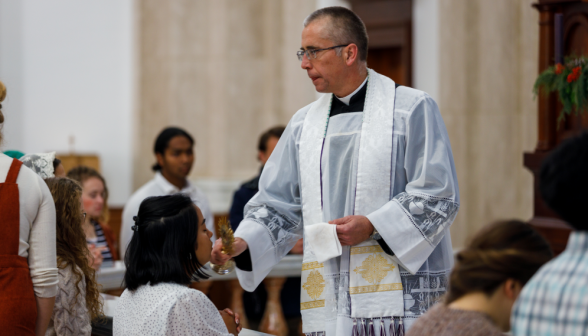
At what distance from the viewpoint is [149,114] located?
9.66 metres

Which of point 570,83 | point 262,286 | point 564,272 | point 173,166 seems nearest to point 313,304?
point 564,272

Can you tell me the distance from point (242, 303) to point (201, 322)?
3.31 m

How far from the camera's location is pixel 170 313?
2.53m

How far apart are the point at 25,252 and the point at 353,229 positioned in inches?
48.7

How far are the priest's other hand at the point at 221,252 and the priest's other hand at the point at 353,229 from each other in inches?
16.8

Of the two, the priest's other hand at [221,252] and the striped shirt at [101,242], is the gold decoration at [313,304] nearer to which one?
the priest's other hand at [221,252]

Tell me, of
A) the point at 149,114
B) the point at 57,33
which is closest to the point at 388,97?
the point at 149,114

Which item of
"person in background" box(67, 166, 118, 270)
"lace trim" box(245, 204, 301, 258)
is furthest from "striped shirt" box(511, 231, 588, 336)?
"person in background" box(67, 166, 118, 270)

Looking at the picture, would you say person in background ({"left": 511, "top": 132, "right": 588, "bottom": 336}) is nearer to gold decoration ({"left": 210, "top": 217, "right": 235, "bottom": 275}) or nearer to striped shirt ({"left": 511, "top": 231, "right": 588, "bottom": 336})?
striped shirt ({"left": 511, "top": 231, "right": 588, "bottom": 336})

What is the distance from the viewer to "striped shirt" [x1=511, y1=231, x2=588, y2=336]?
156cm

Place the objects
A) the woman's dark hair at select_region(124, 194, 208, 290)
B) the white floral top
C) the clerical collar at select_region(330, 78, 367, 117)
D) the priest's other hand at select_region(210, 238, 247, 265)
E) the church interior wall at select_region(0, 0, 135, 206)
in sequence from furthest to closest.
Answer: the church interior wall at select_region(0, 0, 135, 206)
the clerical collar at select_region(330, 78, 367, 117)
the priest's other hand at select_region(210, 238, 247, 265)
the woman's dark hair at select_region(124, 194, 208, 290)
the white floral top

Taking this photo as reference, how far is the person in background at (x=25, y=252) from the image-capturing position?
2.58 m

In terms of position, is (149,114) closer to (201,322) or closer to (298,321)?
(298,321)

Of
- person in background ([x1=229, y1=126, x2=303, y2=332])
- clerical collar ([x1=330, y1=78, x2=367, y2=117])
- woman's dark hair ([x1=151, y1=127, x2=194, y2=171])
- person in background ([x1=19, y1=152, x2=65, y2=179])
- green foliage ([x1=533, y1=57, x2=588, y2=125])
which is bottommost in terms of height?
person in background ([x1=229, y1=126, x2=303, y2=332])
